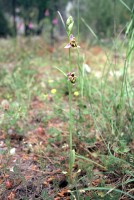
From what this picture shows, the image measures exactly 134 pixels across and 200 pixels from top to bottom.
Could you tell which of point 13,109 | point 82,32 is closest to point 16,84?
point 13,109

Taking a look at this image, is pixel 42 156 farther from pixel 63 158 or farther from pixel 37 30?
pixel 37 30

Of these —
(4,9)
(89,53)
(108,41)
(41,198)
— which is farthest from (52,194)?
(4,9)

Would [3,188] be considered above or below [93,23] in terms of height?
below

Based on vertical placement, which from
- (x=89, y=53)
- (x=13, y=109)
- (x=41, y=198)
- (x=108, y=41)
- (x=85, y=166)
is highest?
(x=108, y=41)

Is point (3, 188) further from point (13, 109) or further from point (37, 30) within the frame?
point (37, 30)

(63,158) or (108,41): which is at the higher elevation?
(108,41)

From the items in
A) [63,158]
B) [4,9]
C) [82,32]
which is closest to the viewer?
[63,158]

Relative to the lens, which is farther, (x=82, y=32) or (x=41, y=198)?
(x=82, y=32)

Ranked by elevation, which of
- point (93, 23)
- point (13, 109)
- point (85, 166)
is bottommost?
point (85, 166)

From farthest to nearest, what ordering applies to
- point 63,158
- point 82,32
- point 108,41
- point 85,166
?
point 82,32
point 108,41
point 63,158
point 85,166
